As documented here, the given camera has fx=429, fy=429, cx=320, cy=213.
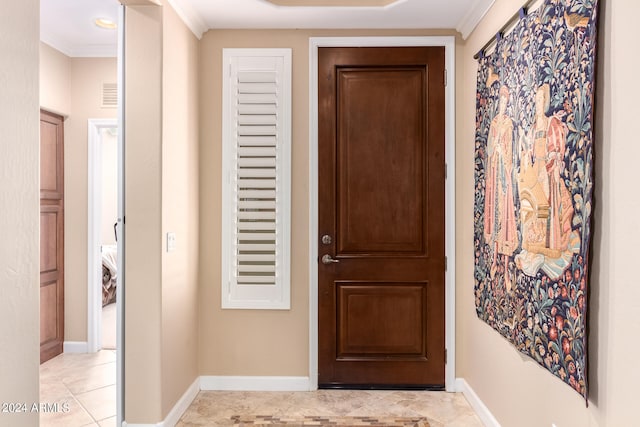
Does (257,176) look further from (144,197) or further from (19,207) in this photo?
(19,207)

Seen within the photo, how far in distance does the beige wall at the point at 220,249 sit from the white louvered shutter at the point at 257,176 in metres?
0.06

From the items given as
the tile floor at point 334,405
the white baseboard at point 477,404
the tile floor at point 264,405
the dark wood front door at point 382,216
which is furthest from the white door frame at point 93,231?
the white baseboard at point 477,404

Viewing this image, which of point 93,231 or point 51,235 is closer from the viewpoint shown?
point 51,235

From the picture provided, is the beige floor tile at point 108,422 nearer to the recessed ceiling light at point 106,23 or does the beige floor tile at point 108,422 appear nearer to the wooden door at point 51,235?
the wooden door at point 51,235

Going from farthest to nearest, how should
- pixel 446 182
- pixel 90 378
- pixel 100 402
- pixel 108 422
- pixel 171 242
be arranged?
pixel 90 378 < pixel 446 182 < pixel 100 402 < pixel 108 422 < pixel 171 242

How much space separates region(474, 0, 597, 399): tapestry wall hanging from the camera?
4.96ft

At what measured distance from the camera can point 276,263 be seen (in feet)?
9.82

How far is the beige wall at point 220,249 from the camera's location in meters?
3.02

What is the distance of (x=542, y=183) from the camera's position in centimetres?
178

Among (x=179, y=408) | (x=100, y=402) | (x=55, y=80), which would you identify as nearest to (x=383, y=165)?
(x=179, y=408)

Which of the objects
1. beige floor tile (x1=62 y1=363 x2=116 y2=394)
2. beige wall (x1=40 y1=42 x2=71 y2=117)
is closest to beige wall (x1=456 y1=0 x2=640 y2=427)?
beige floor tile (x1=62 y1=363 x2=116 y2=394)

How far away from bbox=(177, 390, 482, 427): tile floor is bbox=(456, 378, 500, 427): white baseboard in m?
0.03

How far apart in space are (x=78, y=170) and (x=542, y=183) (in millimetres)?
3648

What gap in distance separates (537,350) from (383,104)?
1.85 metres
